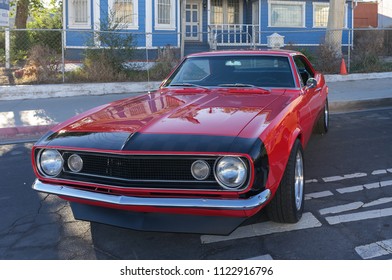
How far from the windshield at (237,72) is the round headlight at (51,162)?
2.05 metres

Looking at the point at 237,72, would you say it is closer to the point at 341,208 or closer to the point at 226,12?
the point at 341,208

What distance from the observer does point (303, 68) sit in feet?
19.5

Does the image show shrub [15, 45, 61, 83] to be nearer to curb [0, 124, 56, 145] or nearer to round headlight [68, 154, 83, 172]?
curb [0, 124, 56, 145]

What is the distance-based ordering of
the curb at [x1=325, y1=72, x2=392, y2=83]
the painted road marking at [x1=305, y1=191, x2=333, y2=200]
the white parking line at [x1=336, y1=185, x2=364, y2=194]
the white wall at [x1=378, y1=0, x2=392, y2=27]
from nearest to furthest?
the painted road marking at [x1=305, y1=191, x2=333, y2=200], the white parking line at [x1=336, y1=185, x2=364, y2=194], the curb at [x1=325, y1=72, x2=392, y2=83], the white wall at [x1=378, y1=0, x2=392, y2=27]

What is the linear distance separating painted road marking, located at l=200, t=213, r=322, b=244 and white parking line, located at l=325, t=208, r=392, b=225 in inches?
6.0

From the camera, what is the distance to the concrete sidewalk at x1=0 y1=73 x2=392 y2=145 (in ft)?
27.4

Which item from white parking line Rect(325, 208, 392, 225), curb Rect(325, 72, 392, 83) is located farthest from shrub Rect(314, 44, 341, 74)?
white parking line Rect(325, 208, 392, 225)

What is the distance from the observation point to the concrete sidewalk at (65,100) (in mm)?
8352

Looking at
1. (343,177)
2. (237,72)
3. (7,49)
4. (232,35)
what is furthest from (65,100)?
(232,35)

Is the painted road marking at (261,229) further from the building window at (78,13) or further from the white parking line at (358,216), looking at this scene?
the building window at (78,13)

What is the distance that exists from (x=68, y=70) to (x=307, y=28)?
38.2 feet

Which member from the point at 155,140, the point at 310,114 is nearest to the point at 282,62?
the point at 310,114

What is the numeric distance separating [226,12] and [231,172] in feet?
59.4

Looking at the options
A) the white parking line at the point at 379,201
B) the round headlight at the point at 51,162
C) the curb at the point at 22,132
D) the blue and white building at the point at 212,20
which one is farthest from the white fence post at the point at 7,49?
the white parking line at the point at 379,201
